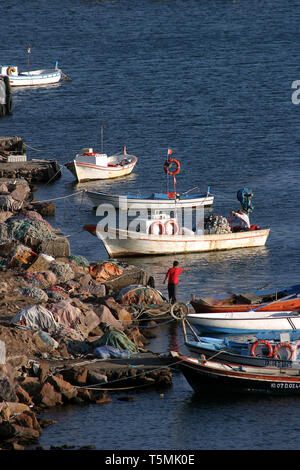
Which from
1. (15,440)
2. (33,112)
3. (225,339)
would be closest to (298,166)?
(33,112)

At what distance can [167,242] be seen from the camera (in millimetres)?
37812

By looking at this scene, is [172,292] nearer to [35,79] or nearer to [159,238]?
[159,238]

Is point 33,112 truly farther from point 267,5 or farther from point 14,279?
point 267,5

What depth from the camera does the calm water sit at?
23531 millimetres

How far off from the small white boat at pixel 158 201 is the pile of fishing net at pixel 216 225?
11.8ft

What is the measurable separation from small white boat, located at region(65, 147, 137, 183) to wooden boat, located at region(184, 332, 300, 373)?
25.4m

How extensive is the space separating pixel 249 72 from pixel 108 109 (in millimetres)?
16578

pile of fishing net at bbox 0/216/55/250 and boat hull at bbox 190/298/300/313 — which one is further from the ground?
pile of fishing net at bbox 0/216/55/250

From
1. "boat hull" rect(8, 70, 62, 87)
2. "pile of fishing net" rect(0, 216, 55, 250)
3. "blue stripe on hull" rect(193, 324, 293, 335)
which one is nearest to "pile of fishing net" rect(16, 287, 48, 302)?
"blue stripe on hull" rect(193, 324, 293, 335)

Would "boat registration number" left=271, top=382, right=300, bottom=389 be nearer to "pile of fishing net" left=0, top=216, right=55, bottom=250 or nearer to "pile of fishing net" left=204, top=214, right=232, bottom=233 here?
Answer: "pile of fishing net" left=0, top=216, right=55, bottom=250

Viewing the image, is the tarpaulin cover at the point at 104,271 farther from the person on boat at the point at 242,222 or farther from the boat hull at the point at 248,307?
the person on boat at the point at 242,222

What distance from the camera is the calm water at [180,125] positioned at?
77.2 ft

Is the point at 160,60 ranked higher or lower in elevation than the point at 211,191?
higher

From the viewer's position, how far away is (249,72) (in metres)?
81.1
